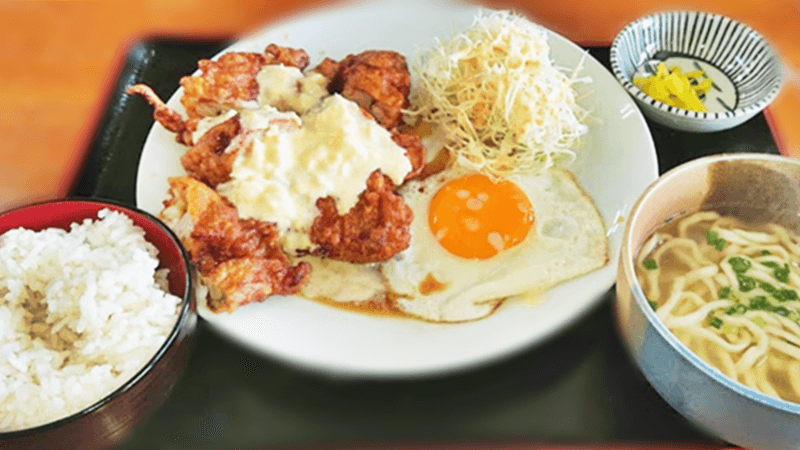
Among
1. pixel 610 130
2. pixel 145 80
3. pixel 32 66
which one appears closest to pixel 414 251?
pixel 610 130

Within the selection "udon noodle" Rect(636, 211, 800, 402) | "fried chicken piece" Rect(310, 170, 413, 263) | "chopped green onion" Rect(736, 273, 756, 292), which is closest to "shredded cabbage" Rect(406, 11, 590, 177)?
"fried chicken piece" Rect(310, 170, 413, 263)

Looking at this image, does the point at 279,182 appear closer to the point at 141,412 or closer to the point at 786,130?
the point at 141,412

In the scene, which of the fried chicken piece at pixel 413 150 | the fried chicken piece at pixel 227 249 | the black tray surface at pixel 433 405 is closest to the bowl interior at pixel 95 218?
the fried chicken piece at pixel 227 249

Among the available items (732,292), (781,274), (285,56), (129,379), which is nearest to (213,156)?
(285,56)

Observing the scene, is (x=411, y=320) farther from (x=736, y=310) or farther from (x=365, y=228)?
(x=736, y=310)

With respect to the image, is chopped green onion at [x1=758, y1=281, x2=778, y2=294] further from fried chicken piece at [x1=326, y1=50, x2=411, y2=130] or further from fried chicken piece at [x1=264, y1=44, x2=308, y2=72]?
fried chicken piece at [x1=264, y1=44, x2=308, y2=72]

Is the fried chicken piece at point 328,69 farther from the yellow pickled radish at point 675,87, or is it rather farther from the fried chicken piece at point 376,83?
the yellow pickled radish at point 675,87
